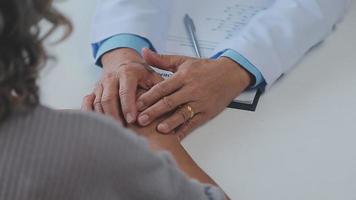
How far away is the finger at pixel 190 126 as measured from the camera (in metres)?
1.04

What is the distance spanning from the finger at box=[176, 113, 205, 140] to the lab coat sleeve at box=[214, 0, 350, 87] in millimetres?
146

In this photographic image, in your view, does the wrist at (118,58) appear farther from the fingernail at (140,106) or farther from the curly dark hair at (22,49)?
the curly dark hair at (22,49)

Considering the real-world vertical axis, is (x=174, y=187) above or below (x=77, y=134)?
below

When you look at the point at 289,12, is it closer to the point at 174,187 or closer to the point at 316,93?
the point at 316,93

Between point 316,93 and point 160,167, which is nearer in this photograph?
point 160,167

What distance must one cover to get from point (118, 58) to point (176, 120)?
209 millimetres

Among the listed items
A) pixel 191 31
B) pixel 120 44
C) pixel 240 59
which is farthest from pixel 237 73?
pixel 120 44

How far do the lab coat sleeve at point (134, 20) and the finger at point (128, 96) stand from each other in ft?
0.44

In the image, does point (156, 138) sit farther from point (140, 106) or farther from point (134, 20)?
point (134, 20)

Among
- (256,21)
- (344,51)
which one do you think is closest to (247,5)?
(256,21)

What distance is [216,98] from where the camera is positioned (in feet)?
3.57

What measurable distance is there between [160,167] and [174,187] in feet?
0.15

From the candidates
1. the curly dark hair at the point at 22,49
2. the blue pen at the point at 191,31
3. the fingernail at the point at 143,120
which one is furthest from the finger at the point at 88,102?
the curly dark hair at the point at 22,49

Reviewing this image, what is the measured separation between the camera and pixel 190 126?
1.05m
